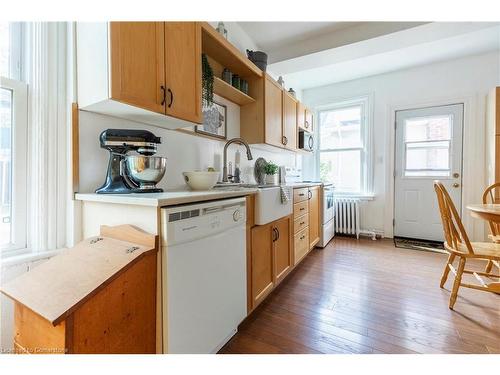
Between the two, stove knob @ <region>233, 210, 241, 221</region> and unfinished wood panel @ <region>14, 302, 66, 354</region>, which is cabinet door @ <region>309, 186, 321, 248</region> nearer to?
stove knob @ <region>233, 210, 241, 221</region>

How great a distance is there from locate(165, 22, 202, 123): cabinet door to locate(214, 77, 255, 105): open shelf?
446 millimetres

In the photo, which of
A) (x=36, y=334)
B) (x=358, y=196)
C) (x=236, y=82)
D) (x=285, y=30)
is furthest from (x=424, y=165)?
(x=36, y=334)

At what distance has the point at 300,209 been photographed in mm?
2438

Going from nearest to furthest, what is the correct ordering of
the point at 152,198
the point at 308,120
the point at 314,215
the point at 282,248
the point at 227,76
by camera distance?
the point at 152,198 < the point at 282,248 < the point at 227,76 < the point at 314,215 < the point at 308,120

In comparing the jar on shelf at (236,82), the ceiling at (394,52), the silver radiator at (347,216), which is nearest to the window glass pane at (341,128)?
the ceiling at (394,52)

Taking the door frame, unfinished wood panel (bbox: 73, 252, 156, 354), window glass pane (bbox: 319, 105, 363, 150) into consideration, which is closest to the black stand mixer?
unfinished wood panel (bbox: 73, 252, 156, 354)

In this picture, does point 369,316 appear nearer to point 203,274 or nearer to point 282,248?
point 282,248

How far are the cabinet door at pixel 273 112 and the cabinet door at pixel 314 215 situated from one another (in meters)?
0.75

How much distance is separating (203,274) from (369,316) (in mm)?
1287

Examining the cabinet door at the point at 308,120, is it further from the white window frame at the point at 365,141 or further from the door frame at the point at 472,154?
the door frame at the point at 472,154

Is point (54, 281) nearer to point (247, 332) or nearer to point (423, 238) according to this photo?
point (247, 332)

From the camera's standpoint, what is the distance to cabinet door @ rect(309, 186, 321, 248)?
2797mm

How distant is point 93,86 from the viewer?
115 centimetres
